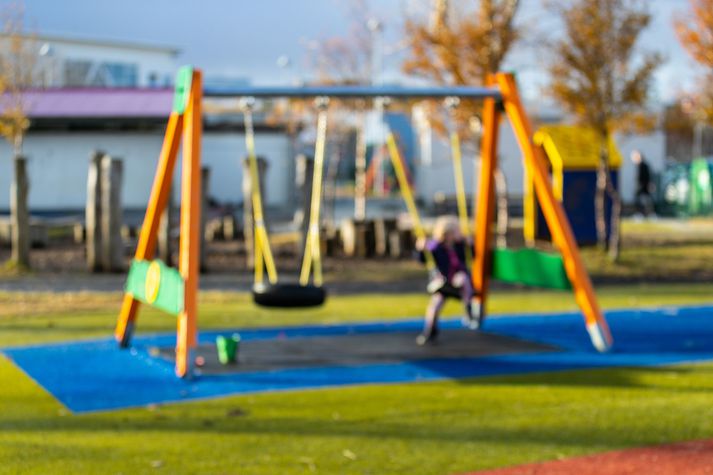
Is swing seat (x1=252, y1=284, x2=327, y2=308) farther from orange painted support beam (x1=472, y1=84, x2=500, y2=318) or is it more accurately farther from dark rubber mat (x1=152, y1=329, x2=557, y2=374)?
orange painted support beam (x1=472, y1=84, x2=500, y2=318)

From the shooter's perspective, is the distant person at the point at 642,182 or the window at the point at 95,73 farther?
the window at the point at 95,73

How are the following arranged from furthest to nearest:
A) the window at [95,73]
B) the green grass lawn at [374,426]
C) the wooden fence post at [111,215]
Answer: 1. the window at [95,73]
2. the wooden fence post at [111,215]
3. the green grass lawn at [374,426]

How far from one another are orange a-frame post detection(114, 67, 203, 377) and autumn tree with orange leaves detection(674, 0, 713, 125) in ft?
42.4

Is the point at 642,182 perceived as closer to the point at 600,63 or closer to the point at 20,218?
the point at 600,63

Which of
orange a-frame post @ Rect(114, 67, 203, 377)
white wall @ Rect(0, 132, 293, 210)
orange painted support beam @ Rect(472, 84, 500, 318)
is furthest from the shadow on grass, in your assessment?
white wall @ Rect(0, 132, 293, 210)

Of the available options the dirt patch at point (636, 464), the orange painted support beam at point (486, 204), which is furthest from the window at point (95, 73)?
the dirt patch at point (636, 464)

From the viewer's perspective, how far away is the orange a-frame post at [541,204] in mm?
10172

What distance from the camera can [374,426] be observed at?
7.29 metres

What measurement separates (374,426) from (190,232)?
269 centimetres

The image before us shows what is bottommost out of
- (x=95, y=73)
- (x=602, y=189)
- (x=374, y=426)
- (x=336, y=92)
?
(x=374, y=426)

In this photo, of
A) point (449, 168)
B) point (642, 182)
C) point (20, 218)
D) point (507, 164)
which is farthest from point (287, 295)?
point (507, 164)

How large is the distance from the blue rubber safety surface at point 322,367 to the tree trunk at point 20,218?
7610 millimetres

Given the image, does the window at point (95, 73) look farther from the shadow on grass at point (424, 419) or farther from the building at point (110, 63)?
the shadow on grass at point (424, 419)

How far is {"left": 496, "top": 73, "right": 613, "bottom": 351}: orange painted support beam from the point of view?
1015cm
